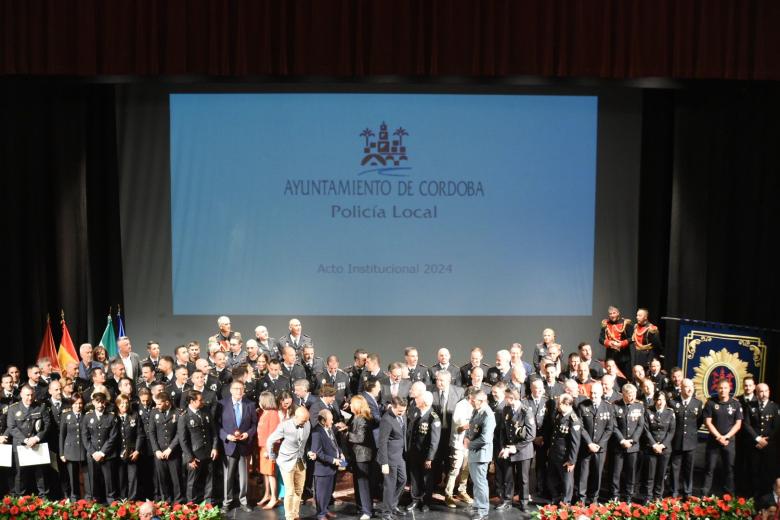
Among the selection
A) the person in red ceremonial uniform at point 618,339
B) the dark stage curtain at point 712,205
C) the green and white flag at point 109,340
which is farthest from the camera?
the green and white flag at point 109,340

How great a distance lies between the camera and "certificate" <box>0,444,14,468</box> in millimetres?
7630

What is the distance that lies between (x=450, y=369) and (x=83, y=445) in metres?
4.24

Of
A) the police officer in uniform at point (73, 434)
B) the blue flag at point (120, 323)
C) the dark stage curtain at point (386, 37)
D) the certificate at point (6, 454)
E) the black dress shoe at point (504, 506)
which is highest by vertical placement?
the dark stage curtain at point (386, 37)

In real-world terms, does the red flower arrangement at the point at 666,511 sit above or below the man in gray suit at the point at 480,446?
below

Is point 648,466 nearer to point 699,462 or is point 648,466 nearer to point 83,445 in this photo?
point 699,462

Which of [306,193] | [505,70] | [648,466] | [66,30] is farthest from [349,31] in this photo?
[648,466]

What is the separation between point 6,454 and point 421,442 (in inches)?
177

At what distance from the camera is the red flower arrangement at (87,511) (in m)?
6.93

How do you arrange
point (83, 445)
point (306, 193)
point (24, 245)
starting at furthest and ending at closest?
point (306, 193) → point (24, 245) → point (83, 445)

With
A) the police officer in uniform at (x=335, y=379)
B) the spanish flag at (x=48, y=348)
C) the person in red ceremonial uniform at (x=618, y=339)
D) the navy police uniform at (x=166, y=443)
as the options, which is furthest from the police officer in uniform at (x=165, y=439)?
the person in red ceremonial uniform at (x=618, y=339)

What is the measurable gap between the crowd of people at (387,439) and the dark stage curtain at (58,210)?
8.59 ft

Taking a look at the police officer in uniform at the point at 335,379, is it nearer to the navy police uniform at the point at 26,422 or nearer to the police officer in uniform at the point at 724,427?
the navy police uniform at the point at 26,422

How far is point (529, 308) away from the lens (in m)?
11.2

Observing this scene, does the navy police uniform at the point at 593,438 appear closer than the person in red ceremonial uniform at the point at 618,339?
Yes
